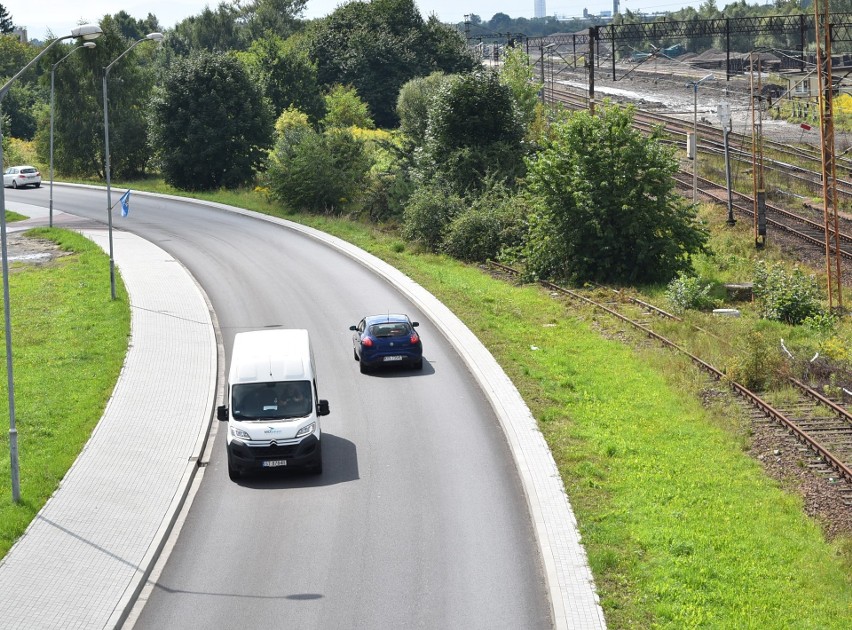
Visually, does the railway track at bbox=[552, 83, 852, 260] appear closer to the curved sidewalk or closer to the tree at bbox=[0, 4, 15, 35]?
the curved sidewalk

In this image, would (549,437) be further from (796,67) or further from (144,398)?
(796,67)

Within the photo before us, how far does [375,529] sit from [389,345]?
9617 mm

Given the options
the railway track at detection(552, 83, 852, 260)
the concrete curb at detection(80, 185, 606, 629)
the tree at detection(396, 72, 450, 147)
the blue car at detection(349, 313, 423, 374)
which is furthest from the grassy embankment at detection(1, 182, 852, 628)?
the tree at detection(396, 72, 450, 147)

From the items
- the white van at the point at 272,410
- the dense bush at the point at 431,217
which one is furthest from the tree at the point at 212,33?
the white van at the point at 272,410

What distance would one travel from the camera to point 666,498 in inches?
680

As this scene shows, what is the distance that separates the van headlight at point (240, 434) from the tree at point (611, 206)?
832 inches

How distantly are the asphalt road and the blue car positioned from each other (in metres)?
0.42

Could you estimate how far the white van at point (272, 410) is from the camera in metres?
18.9

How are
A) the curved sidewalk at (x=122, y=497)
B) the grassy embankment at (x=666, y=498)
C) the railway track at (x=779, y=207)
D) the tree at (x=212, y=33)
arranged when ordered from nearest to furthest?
the grassy embankment at (x=666, y=498) < the curved sidewalk at (x=122, y=497) < the railway track at (x=779, y=207) < the tree at (x=212, y=33)

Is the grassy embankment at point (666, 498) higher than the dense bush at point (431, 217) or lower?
lower

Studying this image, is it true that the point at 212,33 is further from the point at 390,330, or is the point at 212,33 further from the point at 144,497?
the point at 144,497

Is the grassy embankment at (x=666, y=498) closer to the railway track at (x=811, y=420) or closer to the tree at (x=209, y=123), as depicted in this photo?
the railway track at (x=811, y=420)

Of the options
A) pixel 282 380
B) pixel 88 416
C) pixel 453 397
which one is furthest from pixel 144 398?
pixel 453 397

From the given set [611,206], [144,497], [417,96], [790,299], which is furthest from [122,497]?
[417,96]
